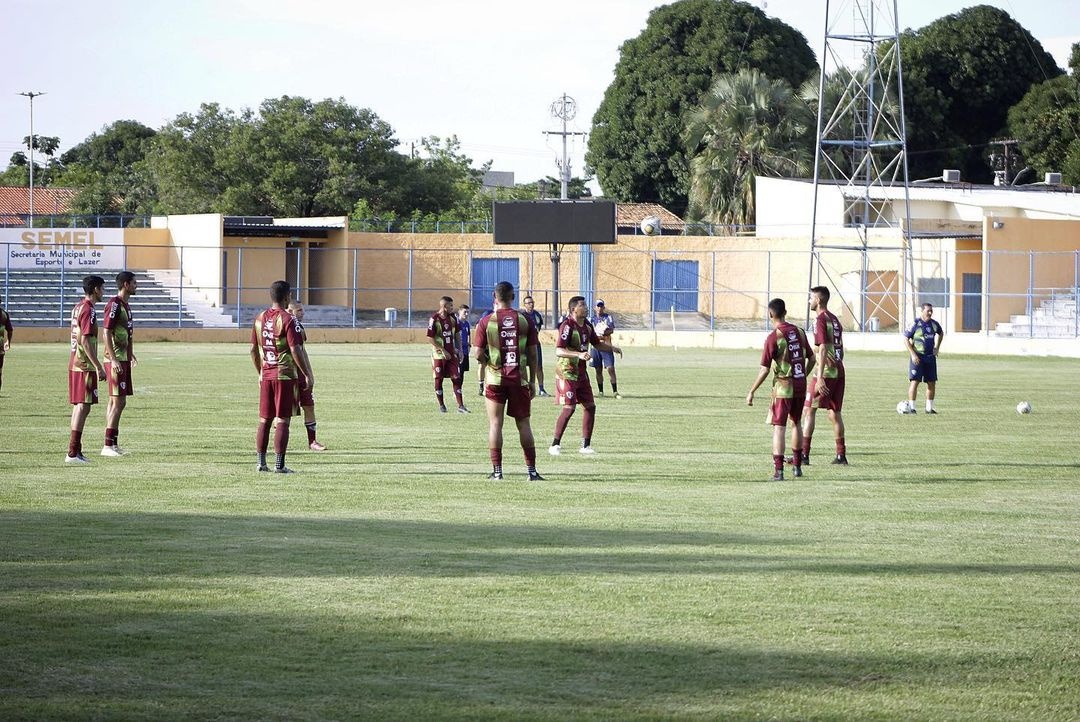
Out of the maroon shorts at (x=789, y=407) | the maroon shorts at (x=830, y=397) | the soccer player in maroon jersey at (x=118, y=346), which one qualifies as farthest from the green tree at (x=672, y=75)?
the maroon shorts at (x=789, y=407)

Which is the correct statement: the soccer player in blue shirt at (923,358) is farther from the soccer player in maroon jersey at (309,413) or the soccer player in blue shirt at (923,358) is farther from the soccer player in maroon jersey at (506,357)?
the soccer player in maroon jersey at (506,357)

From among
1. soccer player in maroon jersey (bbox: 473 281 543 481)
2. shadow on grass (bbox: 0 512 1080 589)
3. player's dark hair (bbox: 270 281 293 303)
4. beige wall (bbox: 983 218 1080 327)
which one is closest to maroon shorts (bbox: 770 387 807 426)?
soccer player in maroon jersey (bbox: 473 281 543 481)

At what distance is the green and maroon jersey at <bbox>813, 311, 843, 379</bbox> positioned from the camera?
1563 centimetres

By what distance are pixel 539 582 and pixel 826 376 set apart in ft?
24.7

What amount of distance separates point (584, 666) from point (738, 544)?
376cm

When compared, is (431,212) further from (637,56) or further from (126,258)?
(126,258)

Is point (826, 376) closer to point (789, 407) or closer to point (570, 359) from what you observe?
point (789, 407)

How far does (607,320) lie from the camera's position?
2598 cm

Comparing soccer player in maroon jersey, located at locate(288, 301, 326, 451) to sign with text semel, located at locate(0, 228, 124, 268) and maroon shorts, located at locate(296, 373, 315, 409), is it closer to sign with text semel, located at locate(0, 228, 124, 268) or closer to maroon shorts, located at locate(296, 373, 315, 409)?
maroon shorts, located at locate(296, 373, 315, 409)

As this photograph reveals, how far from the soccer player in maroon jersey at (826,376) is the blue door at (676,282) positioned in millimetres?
46261

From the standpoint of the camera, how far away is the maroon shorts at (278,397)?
13.9 m

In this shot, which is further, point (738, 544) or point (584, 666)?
point (738, 544)

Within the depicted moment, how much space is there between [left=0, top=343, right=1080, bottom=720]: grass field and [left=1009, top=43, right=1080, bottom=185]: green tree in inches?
2287

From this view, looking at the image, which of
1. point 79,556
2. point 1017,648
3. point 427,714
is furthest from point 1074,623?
point 79,556
